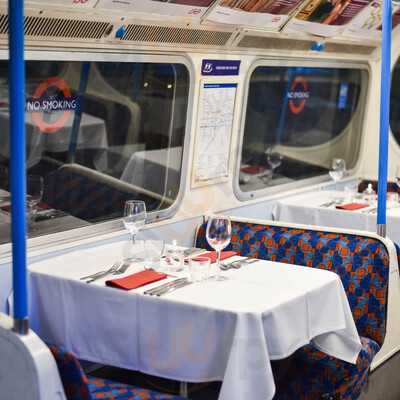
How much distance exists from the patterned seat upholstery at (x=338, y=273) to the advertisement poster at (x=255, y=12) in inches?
44.7

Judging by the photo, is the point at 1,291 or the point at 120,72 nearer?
the point at 1,291

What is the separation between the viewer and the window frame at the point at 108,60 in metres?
3.73

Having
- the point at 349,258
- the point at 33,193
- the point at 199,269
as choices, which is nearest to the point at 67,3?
the point at 33,193

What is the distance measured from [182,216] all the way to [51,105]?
1.07 m

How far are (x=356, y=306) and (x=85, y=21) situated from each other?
6.37 ft

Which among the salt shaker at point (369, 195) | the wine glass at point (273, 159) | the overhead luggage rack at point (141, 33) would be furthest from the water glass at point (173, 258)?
the wine glass at point (273, 159)

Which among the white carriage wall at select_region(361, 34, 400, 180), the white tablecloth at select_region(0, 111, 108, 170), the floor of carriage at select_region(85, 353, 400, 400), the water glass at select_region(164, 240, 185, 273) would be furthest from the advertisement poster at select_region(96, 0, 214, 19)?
the white carriage wall at select_region(361, 34, 400, 180)

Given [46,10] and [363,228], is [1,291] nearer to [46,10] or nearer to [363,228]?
[46,10]

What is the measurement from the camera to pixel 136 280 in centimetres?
336

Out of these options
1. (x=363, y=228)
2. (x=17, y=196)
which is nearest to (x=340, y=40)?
(x=363, y=228)

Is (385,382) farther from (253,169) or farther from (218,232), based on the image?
(253,169)

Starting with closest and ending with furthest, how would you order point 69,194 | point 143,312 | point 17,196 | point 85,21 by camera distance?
point 17,196 < point 143,312 < point 85,21 < point 69,194

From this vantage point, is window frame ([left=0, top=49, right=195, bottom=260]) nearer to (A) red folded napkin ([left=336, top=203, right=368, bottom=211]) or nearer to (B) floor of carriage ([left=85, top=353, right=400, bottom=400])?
(B) floor of carriage ([left=85, top=353, right=400, bottom=400])

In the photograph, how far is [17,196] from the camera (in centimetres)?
272
